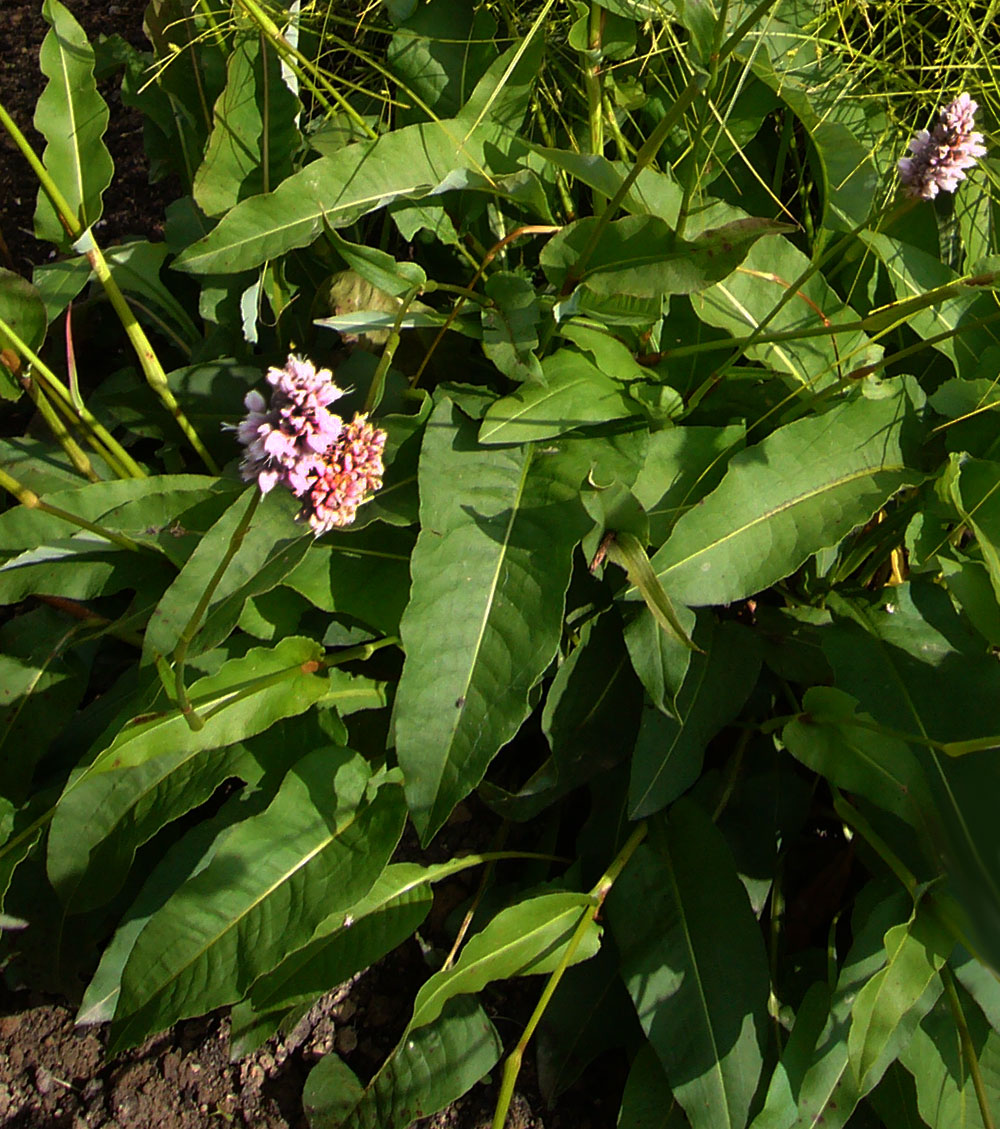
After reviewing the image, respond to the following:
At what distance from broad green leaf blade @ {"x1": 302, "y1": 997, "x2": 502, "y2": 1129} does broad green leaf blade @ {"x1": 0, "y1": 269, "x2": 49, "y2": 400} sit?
3.35 feet

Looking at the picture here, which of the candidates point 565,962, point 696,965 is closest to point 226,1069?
point 565,962

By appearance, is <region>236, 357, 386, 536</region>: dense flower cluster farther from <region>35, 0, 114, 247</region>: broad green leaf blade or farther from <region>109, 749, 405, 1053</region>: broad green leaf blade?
<region>35, 0, 114, 247</region>: broad green leaf blade

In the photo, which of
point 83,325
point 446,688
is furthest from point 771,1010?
point 83,325

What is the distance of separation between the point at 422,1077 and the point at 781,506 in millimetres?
877

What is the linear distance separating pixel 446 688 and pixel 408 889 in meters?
0.34

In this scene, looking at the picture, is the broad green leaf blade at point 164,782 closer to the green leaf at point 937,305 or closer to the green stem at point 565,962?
the green stem at point 565,962

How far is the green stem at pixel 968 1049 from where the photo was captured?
3.30 ft

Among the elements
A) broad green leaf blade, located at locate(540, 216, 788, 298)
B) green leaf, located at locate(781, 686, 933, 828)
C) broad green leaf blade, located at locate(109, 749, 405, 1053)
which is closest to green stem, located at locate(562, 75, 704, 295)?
broad green leaf blade, located at locate(540, 216, 788, 298)

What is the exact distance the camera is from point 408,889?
1.22m

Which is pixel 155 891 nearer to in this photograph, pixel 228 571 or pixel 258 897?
pixel 258 897

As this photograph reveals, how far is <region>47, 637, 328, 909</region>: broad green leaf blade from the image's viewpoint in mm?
1112

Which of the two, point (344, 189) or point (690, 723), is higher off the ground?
point (344, 189)

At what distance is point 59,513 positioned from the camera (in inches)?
43.6

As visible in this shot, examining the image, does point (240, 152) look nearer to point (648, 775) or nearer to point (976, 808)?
point (648, 775)
